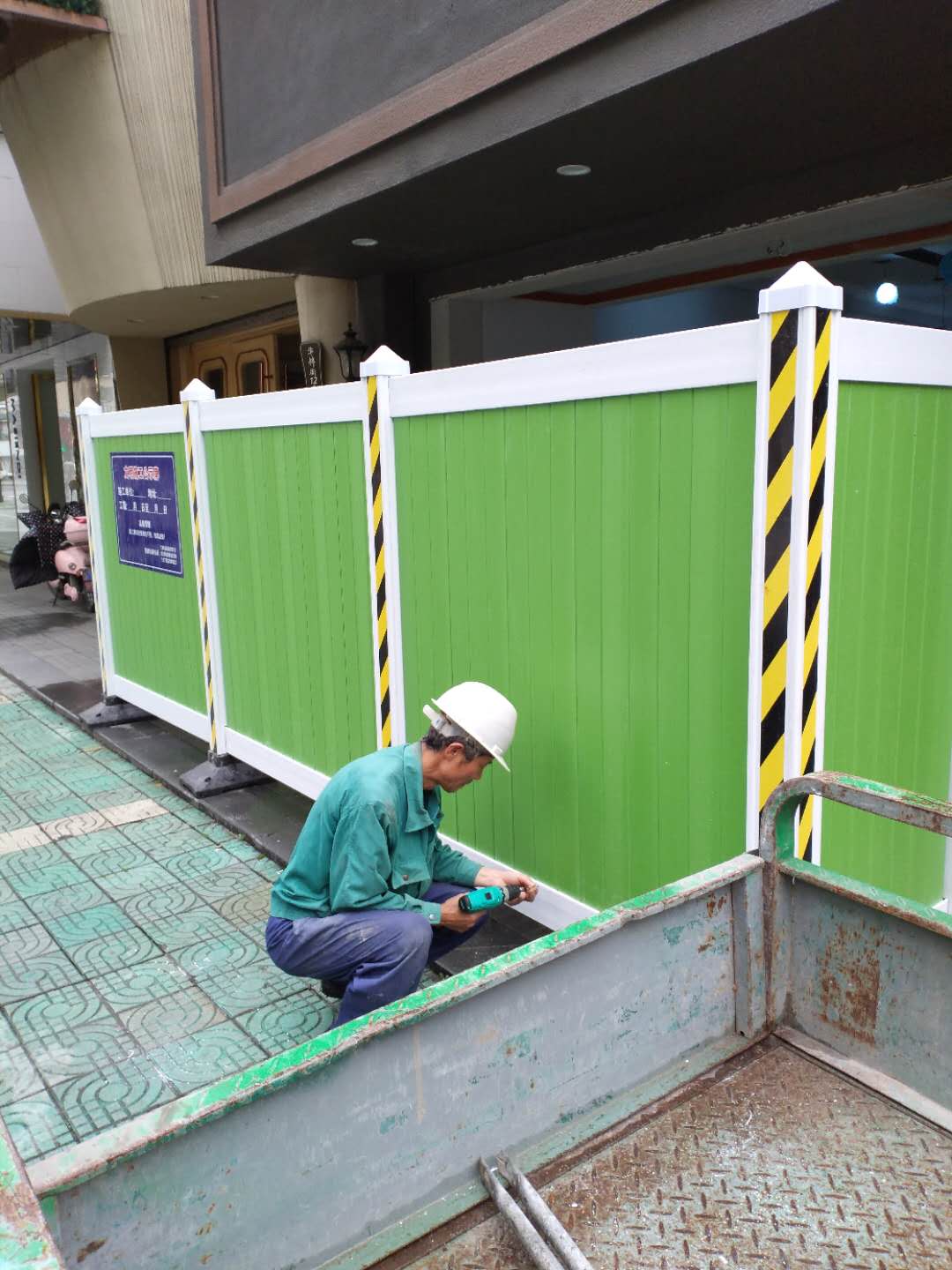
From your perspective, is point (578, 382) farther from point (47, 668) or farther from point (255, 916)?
point (47, 668)

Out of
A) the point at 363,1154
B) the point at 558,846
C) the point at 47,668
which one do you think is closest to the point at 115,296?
the point at 47,668

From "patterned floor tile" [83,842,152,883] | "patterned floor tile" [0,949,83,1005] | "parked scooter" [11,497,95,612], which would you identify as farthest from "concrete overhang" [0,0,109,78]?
"patterned floor tile" [0,949,83,1005]

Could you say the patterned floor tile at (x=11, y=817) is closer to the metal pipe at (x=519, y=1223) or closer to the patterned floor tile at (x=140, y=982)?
the patterned floor tile at (x=140, y=982)

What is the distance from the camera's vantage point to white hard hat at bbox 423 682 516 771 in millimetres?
3285

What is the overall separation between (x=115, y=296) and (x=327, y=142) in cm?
Answer: 544

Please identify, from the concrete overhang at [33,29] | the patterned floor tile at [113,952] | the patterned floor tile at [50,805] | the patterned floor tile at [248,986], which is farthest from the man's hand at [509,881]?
the concrete overhang at [33,29]

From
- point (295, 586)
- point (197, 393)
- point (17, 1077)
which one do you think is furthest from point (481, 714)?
point (197, 393)

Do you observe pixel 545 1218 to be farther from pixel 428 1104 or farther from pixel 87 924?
pixel 87 924

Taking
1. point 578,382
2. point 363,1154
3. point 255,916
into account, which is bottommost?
point 255,916

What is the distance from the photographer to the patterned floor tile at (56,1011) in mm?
3830

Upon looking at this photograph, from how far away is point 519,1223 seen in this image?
1.87 meters

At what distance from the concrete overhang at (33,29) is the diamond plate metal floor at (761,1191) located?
11114 mm

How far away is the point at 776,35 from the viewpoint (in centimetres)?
424

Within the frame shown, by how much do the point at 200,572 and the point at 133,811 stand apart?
4.90 feet
